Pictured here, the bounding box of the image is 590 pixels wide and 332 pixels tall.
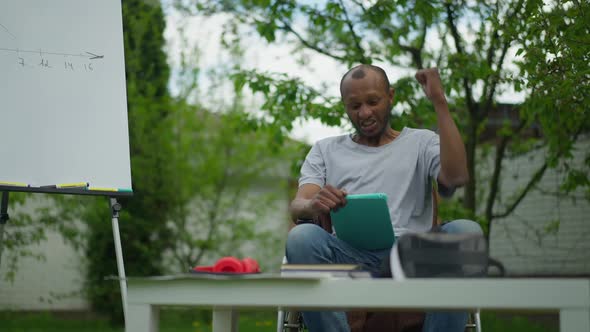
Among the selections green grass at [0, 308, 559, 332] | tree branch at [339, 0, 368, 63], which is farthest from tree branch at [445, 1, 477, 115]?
green grass at [0, 308, 559, 332]

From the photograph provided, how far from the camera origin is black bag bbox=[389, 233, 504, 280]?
4.83 ft

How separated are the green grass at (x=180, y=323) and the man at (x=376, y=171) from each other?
3.20 m

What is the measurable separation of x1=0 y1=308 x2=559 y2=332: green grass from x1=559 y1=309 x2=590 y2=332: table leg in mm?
4046

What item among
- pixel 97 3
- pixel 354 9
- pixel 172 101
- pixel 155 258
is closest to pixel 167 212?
pixel 155 258

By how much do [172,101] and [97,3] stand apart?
173 inches

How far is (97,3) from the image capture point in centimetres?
302

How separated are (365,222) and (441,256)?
0.47 m

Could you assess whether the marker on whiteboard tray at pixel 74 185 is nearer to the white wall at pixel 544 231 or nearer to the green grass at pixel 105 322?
the green grass at pixel 105 322

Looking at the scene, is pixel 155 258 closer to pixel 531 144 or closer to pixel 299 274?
pixel 531 144

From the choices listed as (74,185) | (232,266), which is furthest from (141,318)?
(74,185)

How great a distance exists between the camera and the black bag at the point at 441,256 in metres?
1.47

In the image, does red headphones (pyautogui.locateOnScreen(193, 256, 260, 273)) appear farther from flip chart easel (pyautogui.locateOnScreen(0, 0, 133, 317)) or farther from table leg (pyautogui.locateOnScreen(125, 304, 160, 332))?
flip chart easel (pyautogui.locateOnScreen(0, 0, 133, 317))

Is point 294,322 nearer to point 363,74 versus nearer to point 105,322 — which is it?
point 363,74

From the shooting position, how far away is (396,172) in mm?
2312
